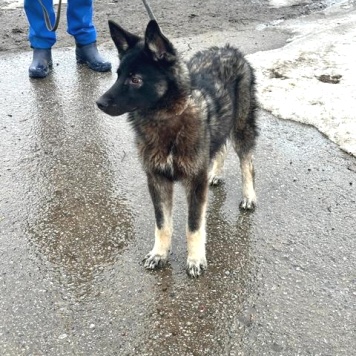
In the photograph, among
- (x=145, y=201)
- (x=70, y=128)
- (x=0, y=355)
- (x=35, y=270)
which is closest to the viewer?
(x=0, y=355)

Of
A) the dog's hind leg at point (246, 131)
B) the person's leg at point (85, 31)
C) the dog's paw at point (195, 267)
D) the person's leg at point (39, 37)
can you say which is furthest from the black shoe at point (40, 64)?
the dog's paw at point (195, 267)

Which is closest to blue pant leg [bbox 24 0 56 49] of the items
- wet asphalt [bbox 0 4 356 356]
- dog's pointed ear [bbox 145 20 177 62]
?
wet asphalt [bbox 0 4 356 356]

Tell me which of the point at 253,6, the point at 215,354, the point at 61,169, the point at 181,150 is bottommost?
the point at 253,6

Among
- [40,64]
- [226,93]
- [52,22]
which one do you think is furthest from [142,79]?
[52,22]

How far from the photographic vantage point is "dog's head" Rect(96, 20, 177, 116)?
2729 mm

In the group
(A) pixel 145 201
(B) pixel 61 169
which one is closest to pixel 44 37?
(B) pixel 61 169

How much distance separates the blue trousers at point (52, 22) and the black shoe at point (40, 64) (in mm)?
73

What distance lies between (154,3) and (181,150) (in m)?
6.73

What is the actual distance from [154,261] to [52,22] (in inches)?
160

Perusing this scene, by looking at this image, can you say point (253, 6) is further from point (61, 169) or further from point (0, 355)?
point (0, 355)

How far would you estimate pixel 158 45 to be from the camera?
2701 mm

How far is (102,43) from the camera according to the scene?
7105 mm

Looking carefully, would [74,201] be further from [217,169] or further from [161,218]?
[217,169]

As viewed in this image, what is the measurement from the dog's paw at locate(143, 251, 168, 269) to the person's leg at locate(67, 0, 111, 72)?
3.65m
